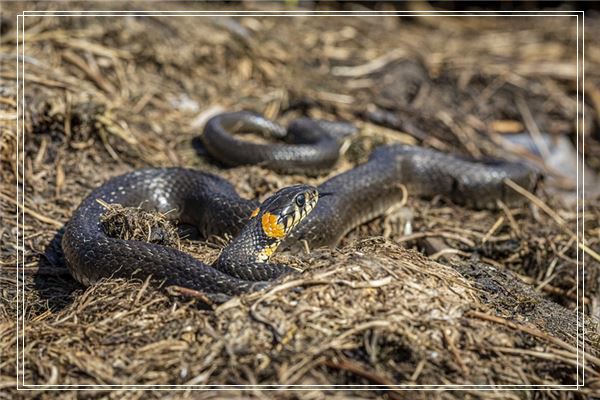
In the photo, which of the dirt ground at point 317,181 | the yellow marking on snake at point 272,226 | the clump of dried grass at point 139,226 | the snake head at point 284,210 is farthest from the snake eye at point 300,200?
the clump of dried grass at point 139,226

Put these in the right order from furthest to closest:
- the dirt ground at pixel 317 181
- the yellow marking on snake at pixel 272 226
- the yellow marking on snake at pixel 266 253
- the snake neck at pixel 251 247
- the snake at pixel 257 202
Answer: the yellow marking on snake at pixel 272 226 < the yellow marking on snake at pixel 266 253 < the snake neck at pixel 251 247 < the snake at pixel 257 202 < the dirt ground at pixel 317 181

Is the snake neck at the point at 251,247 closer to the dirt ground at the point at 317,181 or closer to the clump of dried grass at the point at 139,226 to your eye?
the dirt ground at the point at 317,181

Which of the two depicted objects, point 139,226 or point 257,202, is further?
point 257,202

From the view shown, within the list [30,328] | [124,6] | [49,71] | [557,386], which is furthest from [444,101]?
[30,328]

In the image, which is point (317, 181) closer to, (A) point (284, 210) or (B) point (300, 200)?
(B) point (300, 200)

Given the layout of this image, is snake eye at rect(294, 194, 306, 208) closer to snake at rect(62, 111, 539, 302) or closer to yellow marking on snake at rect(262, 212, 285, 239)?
snake at rect(62, 111, 539, 302)

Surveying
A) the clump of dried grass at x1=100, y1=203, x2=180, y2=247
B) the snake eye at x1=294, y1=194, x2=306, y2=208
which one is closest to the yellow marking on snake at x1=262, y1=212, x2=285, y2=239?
the snake eye at x1=294, y1=194, x2=306, y2=208

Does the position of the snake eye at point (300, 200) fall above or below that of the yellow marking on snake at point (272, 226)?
above

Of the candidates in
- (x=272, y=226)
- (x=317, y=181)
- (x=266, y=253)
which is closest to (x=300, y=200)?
(x=272, y=226)
